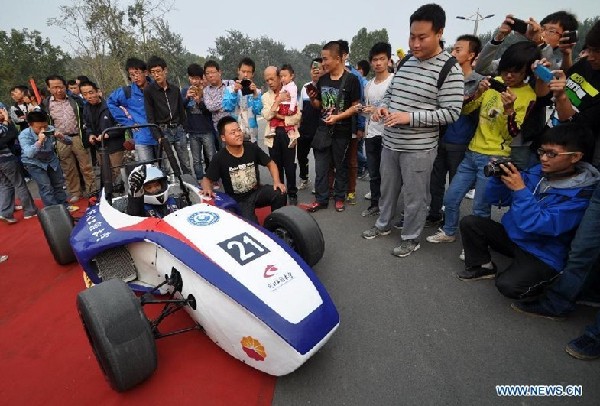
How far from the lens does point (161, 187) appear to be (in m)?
3.02

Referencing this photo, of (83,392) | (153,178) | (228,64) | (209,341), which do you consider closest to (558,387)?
(209,341)

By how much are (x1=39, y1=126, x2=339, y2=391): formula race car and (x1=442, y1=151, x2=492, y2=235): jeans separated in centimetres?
155

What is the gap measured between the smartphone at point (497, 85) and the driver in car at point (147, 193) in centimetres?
286

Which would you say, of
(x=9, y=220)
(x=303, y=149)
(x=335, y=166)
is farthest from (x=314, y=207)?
(x=9, y=220)

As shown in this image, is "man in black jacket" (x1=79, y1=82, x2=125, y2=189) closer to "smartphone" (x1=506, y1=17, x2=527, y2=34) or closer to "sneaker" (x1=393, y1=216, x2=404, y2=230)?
"sneaker" (x1=393, y1=216, x2=404, y2=230)

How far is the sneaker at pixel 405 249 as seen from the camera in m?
3.34

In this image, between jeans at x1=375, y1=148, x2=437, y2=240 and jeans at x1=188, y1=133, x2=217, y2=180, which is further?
jeans at x1=188, y1=133, x2=217, y2=180

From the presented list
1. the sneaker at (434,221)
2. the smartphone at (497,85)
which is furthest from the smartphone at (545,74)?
the sneaker at (434,221)

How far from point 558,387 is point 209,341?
7.16 feet

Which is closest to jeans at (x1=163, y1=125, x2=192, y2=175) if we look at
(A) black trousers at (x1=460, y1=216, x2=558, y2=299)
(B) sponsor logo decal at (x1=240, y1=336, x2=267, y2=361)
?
(B) sponsor logo decal at (x1=240, y1=336, x2=267, y2=361)

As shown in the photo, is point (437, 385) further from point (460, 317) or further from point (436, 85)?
point (436, 85)

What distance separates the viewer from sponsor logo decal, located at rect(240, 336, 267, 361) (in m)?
1.91

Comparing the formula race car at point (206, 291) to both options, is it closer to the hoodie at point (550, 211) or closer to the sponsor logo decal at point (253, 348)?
the sponsor logo decal at point (253, 348)

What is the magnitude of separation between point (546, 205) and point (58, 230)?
4.30 meters
